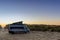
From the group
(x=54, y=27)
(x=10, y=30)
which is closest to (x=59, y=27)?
(x=54, y=27)

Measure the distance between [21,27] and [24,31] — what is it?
2.07ft

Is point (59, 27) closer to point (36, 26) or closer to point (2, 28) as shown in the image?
point (36, 26)

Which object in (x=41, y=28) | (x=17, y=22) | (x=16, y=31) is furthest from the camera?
(x=41, y=28)

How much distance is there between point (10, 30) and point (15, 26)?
76 cm

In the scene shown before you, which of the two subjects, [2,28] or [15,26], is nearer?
[15,26]

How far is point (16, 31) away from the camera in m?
15.8

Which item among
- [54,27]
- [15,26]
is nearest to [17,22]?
[15,26]

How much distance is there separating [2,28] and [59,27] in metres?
6.38

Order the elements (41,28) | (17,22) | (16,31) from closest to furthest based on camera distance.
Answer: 1. (16,31)
2. (17,22)
3. (41,28)

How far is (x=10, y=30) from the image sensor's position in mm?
15922

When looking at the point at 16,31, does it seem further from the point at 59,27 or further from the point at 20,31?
the point at 59,27

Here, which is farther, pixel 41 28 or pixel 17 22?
pixel 41 28

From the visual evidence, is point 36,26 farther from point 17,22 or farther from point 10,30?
point 10,30

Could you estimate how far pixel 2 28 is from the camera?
19.9 metres
